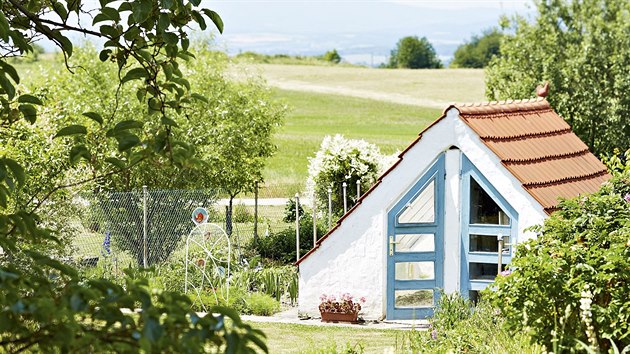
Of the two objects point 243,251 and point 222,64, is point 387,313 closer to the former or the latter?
point 243,251

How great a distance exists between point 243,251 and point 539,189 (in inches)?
290

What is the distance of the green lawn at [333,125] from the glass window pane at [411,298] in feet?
53.6

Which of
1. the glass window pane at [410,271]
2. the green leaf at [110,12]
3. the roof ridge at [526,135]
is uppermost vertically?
the roof ridge at [526,135]

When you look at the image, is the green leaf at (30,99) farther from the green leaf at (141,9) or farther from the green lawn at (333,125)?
the green lawn at (333,125)

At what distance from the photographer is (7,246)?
3.94m

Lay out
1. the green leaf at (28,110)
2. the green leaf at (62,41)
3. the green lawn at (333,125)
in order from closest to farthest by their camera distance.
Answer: the green leaf at (28,110) < the green leaf at (62,41) < the green lawn at (333,125)

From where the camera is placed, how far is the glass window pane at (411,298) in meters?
13.4

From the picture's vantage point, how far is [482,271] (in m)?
13.1

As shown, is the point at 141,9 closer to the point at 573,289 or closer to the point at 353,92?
the point at 573,289

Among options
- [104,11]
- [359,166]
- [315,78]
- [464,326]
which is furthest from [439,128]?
[315,78]

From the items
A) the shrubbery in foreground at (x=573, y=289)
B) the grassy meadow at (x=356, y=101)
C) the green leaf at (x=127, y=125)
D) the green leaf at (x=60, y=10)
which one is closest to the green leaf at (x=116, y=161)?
the green leaf at (x=127, y=125)

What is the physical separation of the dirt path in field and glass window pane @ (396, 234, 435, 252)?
50.7 metres

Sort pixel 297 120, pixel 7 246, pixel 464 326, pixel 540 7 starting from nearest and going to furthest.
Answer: pixel 7 246 < pixel 464 326 < pixel 540 7 < pixel 297 120

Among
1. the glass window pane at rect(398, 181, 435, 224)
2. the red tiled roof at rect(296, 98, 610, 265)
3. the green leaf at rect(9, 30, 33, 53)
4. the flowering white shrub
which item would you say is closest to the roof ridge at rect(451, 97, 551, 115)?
the red tiled roof at rect(296, 98, 610, 265)
